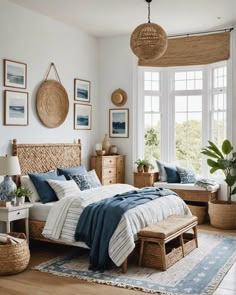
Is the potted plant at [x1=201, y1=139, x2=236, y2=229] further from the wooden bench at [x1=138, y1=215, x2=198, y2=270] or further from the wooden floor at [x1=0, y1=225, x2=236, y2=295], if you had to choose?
the wooden floor at [x1=0, y1=225, x2=236, y2=295]

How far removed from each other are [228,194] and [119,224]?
9.79 feet

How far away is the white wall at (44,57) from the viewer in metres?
5.75

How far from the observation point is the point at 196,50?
7.37m

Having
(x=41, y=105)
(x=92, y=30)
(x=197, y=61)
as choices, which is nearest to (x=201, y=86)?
(x=197, y=61)

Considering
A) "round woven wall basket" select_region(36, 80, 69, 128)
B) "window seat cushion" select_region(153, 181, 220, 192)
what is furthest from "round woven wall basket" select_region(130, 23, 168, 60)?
"window seat cushion" select_region(153, 181, 220, 192)

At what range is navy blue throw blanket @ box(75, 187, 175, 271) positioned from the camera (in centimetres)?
454

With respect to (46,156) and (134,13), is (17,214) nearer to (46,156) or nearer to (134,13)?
(46,156)

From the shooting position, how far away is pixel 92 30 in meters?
7.32

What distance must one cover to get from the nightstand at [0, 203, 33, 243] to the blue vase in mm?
231

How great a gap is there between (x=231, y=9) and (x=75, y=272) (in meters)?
4.26

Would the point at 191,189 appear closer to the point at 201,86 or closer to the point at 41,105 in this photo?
the point at 201,86

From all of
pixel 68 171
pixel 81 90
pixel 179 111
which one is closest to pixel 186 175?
pixel 179 111

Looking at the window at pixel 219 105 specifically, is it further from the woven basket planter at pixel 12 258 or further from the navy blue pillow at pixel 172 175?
the woven basket planter at pixel 12 258

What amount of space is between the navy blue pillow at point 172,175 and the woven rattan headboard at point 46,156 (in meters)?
1.54
